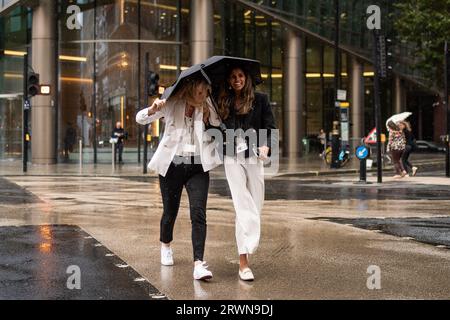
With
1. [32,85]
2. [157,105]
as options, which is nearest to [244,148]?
[157,105]

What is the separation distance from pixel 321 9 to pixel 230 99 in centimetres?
3334

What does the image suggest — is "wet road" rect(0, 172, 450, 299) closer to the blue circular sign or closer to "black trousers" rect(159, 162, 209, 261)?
"black trousers" rect(159, 162, 209, 261)

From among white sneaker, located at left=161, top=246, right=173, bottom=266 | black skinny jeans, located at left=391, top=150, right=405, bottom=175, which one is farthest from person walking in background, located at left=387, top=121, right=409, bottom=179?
white sneaker, located at left=161, top=246, right=173, bottom=266

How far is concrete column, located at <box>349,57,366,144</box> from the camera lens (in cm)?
4272

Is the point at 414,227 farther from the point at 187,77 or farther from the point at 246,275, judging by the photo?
the point at 187,77

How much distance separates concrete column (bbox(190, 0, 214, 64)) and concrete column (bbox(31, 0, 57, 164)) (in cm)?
652

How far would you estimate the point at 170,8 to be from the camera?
106ft

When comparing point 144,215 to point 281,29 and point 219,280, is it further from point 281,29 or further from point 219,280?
point 281,29

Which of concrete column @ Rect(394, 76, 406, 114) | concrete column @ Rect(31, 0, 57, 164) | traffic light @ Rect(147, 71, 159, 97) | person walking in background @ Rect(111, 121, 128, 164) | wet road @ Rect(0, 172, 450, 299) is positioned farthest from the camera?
concrete column @ Rect(394, 76, 406, 114)

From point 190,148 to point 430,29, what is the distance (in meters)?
30.9

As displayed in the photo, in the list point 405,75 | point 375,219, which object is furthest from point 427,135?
point 375,219

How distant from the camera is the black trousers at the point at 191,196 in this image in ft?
19.0

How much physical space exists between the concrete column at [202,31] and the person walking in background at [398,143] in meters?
12.7

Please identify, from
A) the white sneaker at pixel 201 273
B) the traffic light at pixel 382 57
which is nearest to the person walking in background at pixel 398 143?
the traffic light at pixel 382 57
